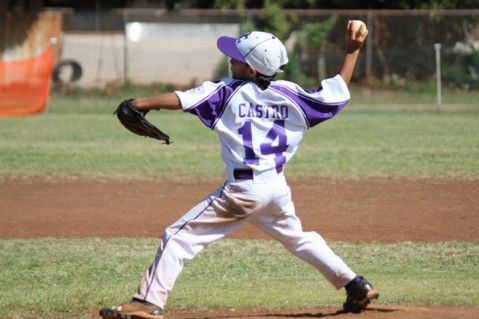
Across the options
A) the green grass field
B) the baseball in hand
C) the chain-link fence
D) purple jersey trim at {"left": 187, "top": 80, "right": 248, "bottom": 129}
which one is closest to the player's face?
purple jersey trim at {"left": 187, "top": 80, "right": 248, "bottom": 129}

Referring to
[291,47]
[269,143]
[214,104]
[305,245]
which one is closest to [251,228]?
[305,245]

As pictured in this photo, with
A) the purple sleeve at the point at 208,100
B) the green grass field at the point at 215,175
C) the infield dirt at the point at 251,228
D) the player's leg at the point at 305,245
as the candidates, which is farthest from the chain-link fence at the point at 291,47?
the purple sleeve at the point at 208,100

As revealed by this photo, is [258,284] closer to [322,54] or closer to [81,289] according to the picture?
[81,289]

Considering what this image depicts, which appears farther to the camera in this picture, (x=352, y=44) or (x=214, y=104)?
(x=352, y=44)

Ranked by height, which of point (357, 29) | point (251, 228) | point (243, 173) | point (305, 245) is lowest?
point (251, 228)

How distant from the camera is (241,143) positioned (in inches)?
223

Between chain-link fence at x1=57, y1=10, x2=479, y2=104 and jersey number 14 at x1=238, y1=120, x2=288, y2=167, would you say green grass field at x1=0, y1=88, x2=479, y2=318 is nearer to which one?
chain-link fence at x1=57, y1=10, x2=479, y2=104

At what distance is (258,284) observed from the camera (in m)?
7.32

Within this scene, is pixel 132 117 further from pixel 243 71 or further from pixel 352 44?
pixel 352 44

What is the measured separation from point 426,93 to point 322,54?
3027 millimetres

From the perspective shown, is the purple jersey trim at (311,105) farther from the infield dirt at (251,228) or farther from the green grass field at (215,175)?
the infield dirt at (251,228)

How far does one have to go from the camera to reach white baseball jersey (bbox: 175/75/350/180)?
5645 mm

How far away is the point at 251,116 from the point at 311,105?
430 millimetres

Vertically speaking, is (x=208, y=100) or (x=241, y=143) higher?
(x=208, y=100)
